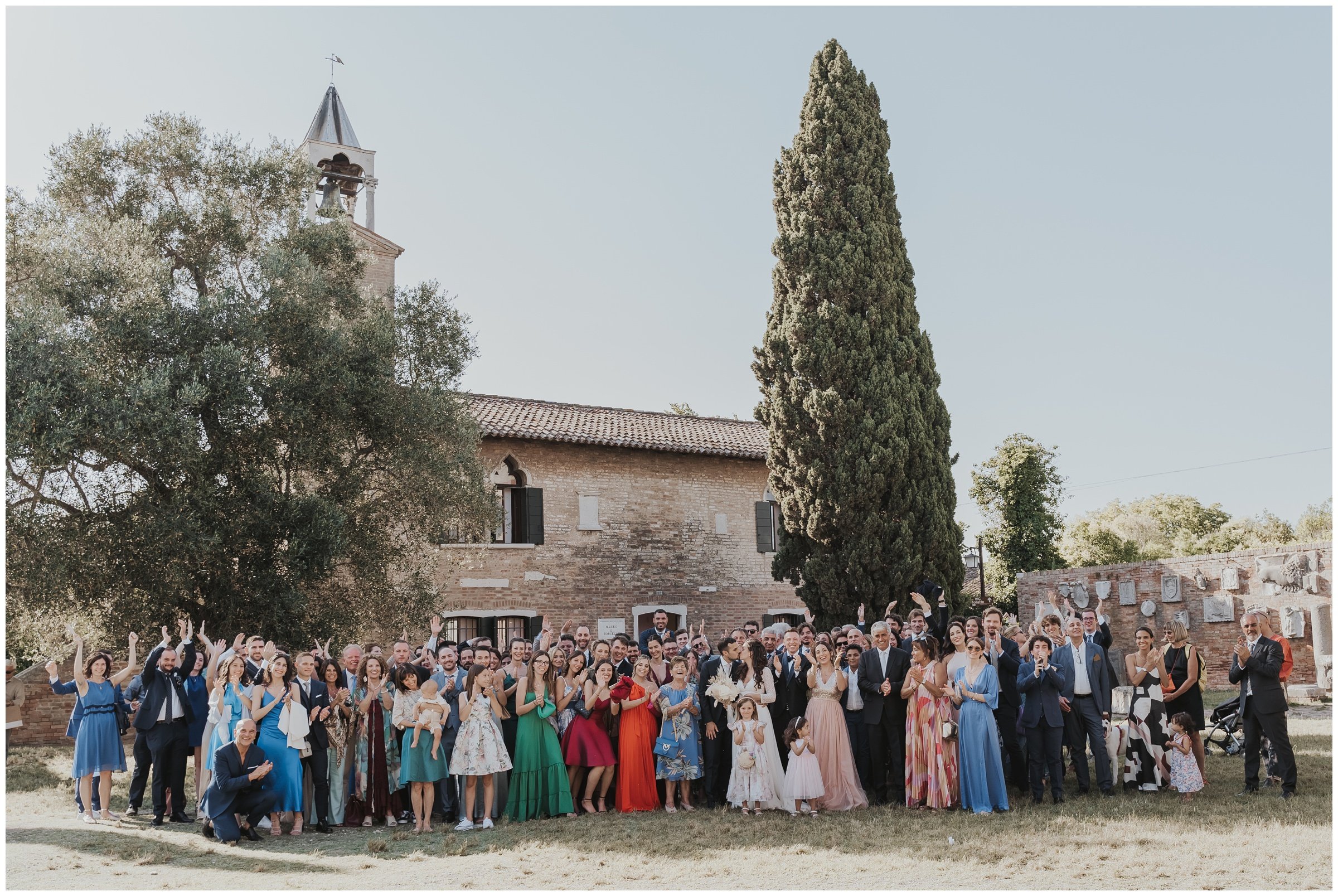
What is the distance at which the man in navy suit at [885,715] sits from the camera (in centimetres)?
986

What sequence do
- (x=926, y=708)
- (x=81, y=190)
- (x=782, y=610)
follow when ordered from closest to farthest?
(x=926, y=708), (x=81, y=190), (x=782, y=610)

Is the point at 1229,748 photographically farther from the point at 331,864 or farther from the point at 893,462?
the point at 331,864

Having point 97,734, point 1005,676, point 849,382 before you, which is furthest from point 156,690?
point 849,382

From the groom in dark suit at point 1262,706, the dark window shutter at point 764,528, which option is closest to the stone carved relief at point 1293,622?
A: the groom in dark suit at point 1262,706

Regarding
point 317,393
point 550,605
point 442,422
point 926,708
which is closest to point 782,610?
point 550,605

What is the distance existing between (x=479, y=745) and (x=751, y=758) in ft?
8.28

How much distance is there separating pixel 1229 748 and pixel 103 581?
14453 millimetres

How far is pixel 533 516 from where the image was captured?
22891mm

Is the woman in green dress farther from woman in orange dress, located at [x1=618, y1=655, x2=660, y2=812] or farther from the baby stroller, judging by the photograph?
the baby stroller

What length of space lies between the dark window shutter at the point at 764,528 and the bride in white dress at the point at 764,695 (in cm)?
1588

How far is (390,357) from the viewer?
15.7 meters

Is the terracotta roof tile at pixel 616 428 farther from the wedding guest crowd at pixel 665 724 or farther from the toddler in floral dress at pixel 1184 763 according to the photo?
the toddler in floral dress at pixel 1184 763

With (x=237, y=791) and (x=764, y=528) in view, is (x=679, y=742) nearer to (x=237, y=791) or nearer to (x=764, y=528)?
(x=237, y=791)

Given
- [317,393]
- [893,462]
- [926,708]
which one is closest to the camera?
[926,708]
